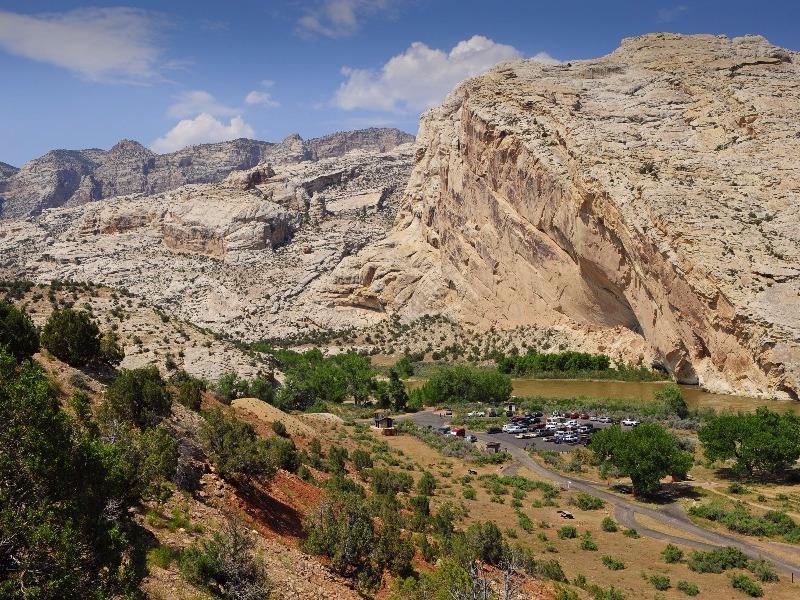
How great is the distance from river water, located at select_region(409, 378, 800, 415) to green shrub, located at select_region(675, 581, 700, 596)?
39.8 meters

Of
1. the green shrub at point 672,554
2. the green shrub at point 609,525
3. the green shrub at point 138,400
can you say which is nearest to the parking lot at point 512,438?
the green shrub at point 609,525

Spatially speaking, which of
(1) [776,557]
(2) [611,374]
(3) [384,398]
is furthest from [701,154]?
(1) [776,557]

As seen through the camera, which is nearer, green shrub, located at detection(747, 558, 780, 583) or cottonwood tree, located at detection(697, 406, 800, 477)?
green shrub, located at detection(747, 558, 780, 583)

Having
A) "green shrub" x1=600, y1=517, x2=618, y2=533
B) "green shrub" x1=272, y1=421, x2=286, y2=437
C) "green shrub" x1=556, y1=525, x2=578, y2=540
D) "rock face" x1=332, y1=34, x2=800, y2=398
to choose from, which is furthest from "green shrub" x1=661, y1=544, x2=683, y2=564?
"rock face" x1=332, y1=34, x2=800, y2=398

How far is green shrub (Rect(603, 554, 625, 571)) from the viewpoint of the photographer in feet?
67.9

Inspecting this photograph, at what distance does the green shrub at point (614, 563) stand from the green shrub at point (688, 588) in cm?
195

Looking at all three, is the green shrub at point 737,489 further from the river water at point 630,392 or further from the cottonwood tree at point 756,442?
the river water at point 630,392

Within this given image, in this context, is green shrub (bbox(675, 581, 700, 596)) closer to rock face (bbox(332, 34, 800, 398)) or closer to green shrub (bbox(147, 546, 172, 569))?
green shrub (bbox(147, 546, 172, 569))

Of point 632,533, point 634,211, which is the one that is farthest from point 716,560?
point 634,211

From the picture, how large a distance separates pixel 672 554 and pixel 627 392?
47.5 m

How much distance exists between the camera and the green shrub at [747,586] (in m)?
18.8

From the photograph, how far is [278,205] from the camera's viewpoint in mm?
136625

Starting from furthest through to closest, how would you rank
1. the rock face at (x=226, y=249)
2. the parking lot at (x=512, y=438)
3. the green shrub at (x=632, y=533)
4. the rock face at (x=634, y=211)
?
1. the rock face at (x=226, y=249)
2. the rock face at (x=634, y=211)
3. the parking lot at (x=512, y=438)
4. the green shrub at (x=632, y=533)

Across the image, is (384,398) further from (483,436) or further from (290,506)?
(290,506)
